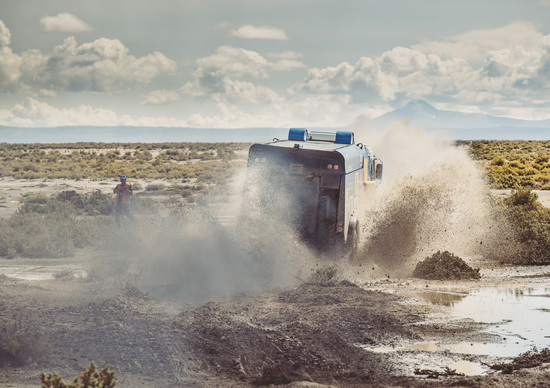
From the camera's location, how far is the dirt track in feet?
27.4

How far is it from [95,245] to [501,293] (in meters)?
12.6

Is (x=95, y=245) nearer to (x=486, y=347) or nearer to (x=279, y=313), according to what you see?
(x=279, y=313)

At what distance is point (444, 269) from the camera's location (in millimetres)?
15719

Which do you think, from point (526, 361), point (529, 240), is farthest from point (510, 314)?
point (529, 240)

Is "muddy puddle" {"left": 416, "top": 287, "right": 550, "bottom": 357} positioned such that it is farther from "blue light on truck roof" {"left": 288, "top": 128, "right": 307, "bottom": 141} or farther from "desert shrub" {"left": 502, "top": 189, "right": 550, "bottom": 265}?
"blue light on truck roof" {"left": 288, "top": 128, "right": 307, "bottom": 141}

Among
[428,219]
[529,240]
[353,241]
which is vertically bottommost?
[529,240]

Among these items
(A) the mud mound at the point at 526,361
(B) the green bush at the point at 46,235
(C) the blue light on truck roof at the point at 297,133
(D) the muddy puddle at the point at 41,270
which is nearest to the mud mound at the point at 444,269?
(C) the blue light on truck roof at the point at 297,133

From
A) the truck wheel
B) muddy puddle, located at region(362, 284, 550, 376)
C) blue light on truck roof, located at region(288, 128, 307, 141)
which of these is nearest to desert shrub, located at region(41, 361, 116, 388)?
muddy puddle, located at region(362, 284, 550, 376)

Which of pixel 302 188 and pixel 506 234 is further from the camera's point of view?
pixel 506 234

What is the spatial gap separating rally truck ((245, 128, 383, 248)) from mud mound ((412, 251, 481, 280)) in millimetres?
2309

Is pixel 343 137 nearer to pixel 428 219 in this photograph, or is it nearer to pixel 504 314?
pixel 428 219

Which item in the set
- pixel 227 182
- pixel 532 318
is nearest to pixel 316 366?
pixel 532 318

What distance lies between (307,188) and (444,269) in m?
4.17

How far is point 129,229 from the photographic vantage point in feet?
67.5
